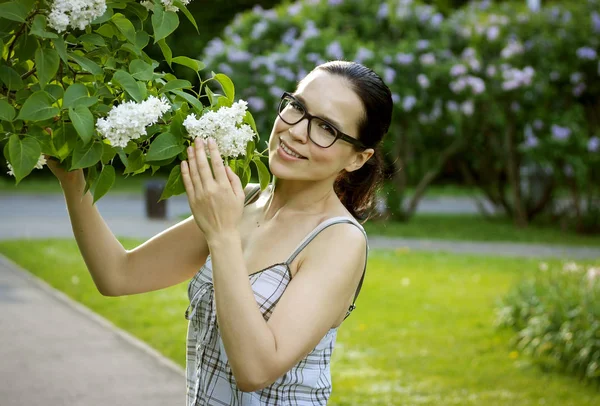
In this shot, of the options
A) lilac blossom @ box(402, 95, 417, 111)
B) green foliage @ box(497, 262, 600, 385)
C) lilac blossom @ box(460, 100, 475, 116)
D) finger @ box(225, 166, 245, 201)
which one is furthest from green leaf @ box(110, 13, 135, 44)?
lilac blossom @ box(460, 100, 475, 116)

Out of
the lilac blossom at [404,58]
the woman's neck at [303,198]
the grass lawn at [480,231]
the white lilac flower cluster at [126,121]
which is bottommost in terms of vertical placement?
the grass lawn at [480,231]

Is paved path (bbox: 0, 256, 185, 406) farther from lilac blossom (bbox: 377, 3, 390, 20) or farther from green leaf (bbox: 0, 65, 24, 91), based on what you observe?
lilac blossom (bbox: 377, 3, 390, 20)

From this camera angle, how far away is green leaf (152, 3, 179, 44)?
2.03 meters

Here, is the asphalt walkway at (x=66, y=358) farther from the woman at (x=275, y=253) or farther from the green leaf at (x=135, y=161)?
the green leaf at (x=135, y=161)

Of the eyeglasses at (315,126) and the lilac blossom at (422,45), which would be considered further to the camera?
the lilac blossom at (422,45)

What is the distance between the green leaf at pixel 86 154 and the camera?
192 cm

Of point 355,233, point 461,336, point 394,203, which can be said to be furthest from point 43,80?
point 394,203

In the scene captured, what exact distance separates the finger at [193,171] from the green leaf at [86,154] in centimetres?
19

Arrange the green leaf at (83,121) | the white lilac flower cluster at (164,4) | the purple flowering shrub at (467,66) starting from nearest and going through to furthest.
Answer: the green leaf at (83,121) < the white lilac flower cluster at (164,4) < the purple flowering shrub at (467,66)

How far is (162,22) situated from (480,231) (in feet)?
44.6

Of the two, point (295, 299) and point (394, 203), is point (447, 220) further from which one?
point (295, 299)

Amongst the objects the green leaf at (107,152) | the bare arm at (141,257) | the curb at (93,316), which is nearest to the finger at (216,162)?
the green leaf at (107,152)

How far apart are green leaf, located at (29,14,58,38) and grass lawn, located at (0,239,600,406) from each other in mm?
4034

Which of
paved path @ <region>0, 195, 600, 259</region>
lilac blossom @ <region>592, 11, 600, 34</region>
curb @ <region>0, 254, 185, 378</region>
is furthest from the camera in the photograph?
lilac blossom @ <region>592, 11, 600, 34</region>
